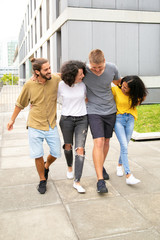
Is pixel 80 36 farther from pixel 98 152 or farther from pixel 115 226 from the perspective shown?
pixel 115 226

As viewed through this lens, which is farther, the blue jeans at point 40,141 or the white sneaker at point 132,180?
the white sneaker at point 132,180

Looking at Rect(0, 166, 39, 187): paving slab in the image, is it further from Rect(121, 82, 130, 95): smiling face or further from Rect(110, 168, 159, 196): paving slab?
Rect(121, 82, 130, 95): smiling face

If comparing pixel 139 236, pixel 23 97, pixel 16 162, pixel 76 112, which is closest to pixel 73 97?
pixel 76 112

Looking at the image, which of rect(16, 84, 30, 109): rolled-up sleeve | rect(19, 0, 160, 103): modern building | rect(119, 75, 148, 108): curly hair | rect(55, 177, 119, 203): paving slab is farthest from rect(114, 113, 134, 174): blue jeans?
rect(19, 0, 160, 103): modern building

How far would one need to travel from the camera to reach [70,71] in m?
3.75

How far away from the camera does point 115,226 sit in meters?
3.07

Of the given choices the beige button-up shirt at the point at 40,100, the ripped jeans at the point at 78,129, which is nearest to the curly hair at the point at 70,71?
the beige button-up shirt at the point at 40,100

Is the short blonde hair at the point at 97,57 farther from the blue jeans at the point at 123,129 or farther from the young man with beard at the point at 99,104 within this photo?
the blue jeans at the point at 123,129

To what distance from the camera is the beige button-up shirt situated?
3.90 m

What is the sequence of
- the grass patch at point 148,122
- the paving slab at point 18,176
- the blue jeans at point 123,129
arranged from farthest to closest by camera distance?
1. the grass patch at point 148,122
2. the paving slab at point 18,176
3. the blue jeans at point 123,129

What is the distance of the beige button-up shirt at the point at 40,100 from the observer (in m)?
3.90

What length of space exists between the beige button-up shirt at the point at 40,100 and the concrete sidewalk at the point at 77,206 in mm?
969

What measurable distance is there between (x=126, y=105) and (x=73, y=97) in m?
0.81

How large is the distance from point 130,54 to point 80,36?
9.43 feet
